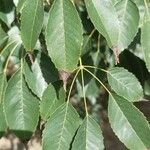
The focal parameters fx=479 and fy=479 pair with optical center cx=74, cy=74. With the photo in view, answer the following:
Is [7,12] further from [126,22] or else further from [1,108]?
[126,22]

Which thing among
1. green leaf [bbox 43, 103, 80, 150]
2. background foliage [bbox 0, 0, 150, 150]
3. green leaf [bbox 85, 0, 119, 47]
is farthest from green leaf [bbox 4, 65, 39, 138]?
green leaf [bbox 85, 0, 119, 47]

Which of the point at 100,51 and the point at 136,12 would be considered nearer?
the point at 136,12

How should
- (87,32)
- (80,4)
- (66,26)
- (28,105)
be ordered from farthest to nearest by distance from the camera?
(80,4) → (87,32) → (28,105) → (66,26)

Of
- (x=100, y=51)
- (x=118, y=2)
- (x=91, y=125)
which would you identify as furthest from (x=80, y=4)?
(x=91, y=125)

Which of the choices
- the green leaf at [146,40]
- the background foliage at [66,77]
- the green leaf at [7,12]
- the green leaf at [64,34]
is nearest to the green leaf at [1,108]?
the background foliage at [66,77]

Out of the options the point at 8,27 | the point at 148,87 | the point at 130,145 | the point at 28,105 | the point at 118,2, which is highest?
the point at 118,2

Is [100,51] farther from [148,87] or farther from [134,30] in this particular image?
[134,30]

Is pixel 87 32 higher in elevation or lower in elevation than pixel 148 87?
higher

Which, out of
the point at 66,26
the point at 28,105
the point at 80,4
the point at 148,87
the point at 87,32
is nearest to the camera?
the point at 66,26

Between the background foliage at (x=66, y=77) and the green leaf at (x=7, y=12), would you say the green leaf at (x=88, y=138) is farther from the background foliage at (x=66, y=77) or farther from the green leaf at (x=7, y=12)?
the green leaf at (x=7, y=12)
